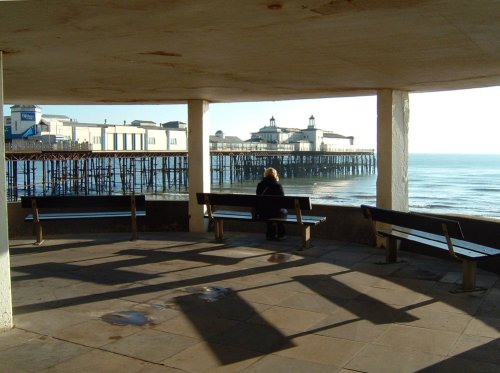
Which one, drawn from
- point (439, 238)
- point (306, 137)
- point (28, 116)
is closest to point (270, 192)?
point (439, 238)

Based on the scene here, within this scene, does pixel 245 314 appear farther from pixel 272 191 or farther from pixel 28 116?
pixel 28 116

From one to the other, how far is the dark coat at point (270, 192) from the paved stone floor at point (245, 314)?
771mm

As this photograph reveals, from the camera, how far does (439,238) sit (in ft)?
20.9

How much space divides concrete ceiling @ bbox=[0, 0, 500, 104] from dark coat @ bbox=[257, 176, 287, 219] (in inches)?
61.5

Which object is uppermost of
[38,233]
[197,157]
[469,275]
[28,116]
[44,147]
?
[28,116]

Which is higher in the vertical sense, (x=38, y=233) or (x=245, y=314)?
(x=38, y=233)

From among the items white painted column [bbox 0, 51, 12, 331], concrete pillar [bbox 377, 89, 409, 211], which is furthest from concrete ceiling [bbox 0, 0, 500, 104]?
white painted column [bbox 0, 51, 12, 331]

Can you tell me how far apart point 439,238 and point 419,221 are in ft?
1.74

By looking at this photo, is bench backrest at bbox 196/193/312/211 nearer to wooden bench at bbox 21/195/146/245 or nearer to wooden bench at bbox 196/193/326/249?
wooden bench at bbox 196/193/326/249

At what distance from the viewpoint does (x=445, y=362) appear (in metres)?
3.68

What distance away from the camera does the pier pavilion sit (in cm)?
367

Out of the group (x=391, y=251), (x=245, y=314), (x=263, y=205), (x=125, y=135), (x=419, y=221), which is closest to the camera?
(x=245, y=314)

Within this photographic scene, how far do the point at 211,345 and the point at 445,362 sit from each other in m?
1.70

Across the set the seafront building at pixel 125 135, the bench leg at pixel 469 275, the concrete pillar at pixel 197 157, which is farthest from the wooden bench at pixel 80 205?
the seafront building at pixel 125 135
